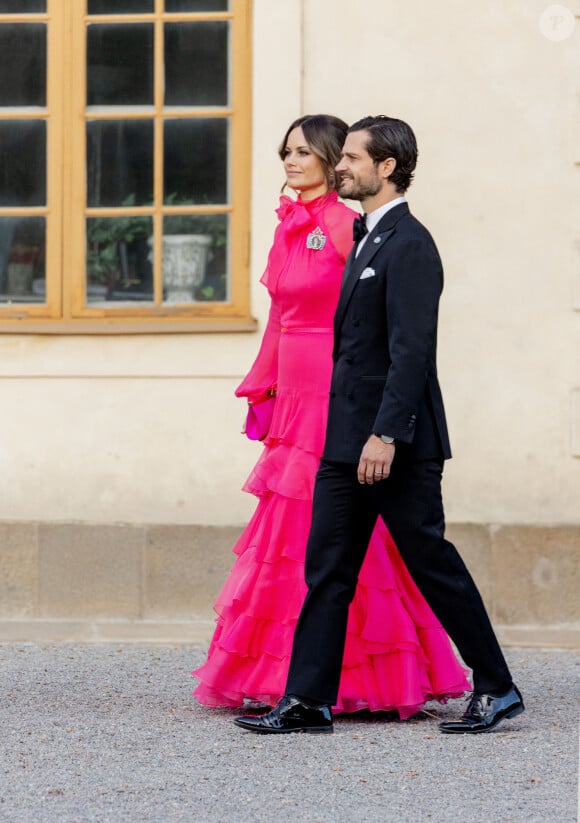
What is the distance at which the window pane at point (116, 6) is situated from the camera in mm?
8289

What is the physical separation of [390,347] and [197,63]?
357cm

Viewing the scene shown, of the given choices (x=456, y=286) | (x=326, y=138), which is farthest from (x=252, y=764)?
(x=456, y=286)

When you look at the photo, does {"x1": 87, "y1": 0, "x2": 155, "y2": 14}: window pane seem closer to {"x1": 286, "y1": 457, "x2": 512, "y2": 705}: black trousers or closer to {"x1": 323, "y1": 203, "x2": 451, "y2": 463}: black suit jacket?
{"x1": 323, "y1": 203, "x2": 451, "y2": 463}: black suit jacket

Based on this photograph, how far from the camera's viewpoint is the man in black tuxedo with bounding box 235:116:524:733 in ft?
17.1

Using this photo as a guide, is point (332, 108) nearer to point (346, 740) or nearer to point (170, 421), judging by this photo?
point (170, 421)

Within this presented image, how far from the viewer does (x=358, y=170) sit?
5375 millimetres

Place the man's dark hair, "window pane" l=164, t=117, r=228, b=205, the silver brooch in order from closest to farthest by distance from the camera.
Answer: the man's dark hair, the silver brooch, "window pane" l=164, t=117, r=228, b=205

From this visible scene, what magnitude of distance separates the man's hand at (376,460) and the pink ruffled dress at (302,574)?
0.58 meters

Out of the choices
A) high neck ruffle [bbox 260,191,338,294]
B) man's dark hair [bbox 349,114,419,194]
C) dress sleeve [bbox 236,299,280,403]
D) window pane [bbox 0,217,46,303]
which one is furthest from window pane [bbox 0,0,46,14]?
man's dark hair [bbox 349,114,419,194]

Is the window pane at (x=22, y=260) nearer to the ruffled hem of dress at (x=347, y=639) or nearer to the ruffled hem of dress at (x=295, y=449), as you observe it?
the ruffled hem of dress at (x=295, y=449)

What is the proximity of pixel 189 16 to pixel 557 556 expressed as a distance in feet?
10.3

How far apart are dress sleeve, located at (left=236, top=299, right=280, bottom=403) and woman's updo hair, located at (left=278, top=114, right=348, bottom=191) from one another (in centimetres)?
52

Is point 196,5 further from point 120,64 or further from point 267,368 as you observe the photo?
point 267,368

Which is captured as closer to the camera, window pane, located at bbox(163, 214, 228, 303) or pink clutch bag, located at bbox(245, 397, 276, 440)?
pink clutch bag, located at bbox(245, 397, 276, 440)
